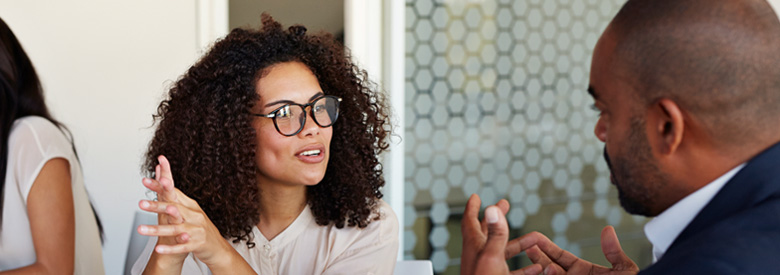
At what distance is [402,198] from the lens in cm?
367

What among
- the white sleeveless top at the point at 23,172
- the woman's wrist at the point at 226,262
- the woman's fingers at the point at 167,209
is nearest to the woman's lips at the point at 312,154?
the woman's wrist at the point at 226,262

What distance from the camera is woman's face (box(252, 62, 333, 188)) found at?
6.19ft

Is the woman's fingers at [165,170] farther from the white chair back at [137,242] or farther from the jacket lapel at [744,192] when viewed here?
the jacket lapel at [744,192]

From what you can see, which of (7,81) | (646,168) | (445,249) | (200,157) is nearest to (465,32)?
(445,249)

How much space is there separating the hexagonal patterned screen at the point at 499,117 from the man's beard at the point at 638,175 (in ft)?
7.93

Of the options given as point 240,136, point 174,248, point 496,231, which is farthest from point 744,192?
point 240,136

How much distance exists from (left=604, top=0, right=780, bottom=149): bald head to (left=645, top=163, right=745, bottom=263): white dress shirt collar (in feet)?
0.21

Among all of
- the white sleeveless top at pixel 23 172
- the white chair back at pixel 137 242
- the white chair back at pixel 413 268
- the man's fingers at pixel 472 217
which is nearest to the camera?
the man's fingers at pixel 472 217

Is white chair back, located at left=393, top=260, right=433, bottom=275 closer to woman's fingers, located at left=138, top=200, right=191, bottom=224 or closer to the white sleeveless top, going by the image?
woman's fingers, located at left=138, top=200, right=191, bottom=224

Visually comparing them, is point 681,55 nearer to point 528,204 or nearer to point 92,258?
point 92,258

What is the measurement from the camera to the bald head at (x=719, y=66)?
1076mm

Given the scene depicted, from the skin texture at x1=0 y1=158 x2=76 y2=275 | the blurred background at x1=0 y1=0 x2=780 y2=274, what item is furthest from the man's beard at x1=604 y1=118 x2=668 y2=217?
the blurred background at x1=0 y1=0 x2=780 y2=274

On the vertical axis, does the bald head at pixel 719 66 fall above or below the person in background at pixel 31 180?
above

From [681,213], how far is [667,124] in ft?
0.49
